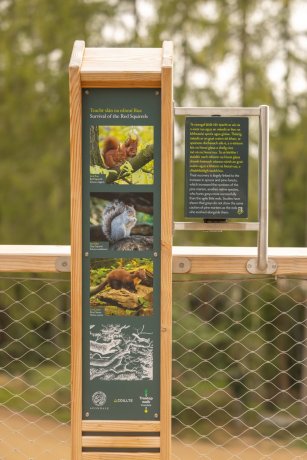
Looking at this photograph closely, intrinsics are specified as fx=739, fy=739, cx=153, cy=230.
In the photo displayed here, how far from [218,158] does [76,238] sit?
0.54m

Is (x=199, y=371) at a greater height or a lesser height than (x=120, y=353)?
lesser

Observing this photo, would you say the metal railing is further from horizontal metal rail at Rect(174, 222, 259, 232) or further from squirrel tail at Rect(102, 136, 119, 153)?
squirrel tail at Rect(102, 136, 119, 153)

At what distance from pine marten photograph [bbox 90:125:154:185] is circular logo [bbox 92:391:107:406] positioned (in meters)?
0.68

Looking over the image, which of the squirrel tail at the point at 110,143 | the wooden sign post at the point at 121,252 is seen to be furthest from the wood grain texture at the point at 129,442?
the squirrel tail at the point at 110,143

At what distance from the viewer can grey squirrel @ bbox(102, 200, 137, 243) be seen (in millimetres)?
2301

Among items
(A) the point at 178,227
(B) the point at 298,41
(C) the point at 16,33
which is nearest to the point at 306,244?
(B) the point at 298,41

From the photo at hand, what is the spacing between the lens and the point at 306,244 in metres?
11.8

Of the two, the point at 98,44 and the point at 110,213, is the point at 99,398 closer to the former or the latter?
the point at 110,213

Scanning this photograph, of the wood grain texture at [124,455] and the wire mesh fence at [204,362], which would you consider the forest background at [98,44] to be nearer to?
the wire mesh fence at [204,362]

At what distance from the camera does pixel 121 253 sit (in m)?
2.32

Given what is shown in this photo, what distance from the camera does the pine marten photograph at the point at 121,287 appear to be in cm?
233

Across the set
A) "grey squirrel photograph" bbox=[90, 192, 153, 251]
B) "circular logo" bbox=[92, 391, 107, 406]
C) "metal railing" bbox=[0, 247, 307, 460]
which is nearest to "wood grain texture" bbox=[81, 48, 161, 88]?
"grey squirrel photograph" bbox=[90, 192, 153, 251]

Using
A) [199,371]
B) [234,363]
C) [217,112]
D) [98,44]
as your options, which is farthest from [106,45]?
[217,112]

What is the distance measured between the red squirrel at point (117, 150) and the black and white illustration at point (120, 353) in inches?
20.4
